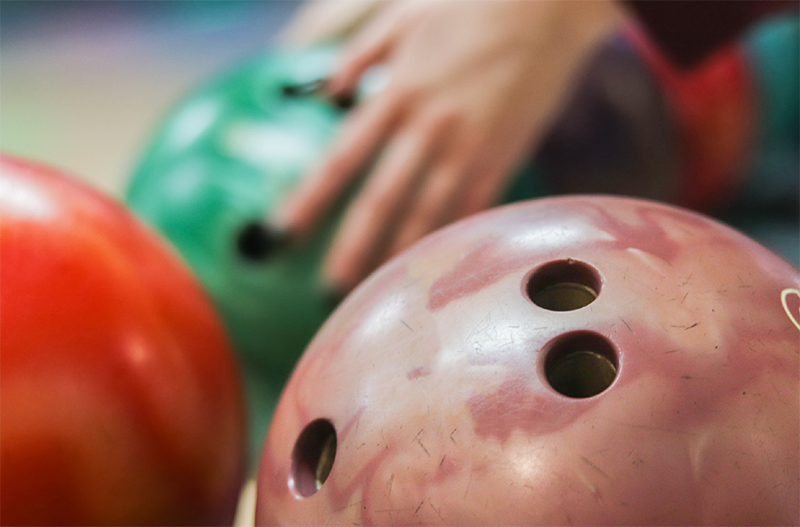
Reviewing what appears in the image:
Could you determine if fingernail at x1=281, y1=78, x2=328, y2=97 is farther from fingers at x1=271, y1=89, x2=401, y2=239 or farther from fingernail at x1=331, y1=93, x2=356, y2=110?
fingers at x1=271, y1=89, x2=401, y2=239

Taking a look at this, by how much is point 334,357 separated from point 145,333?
237 mm

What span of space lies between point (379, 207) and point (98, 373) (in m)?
0.48

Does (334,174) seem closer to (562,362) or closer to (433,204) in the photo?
(433,204)

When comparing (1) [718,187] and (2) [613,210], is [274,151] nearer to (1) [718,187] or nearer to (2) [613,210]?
(2) [613,210]

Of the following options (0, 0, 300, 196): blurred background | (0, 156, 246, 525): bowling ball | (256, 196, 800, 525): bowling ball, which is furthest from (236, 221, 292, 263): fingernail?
(0, 0, 300, 196): blurred background

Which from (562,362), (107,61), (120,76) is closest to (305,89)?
(562,362)

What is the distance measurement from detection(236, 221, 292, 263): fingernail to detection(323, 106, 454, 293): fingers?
67mm

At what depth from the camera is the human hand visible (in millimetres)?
1168

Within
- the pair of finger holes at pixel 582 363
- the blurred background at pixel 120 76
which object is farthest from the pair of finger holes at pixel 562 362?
the blurred background at pixel 120 76

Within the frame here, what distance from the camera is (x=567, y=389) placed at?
0.58 meters

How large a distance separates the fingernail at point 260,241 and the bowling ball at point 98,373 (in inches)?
10.6

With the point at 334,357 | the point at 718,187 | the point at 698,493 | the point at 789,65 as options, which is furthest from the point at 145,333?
the point at 789,65

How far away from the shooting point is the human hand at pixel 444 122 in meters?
1.17

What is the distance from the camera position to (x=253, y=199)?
120 centimetres
